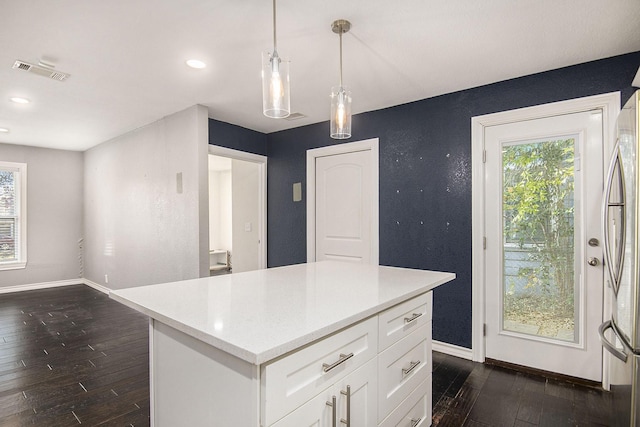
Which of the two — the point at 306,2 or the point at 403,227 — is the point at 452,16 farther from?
the point at 403,227

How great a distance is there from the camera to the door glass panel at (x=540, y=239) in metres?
2.63

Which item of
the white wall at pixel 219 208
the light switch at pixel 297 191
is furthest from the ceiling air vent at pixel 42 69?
the white wall at pixel 219 208

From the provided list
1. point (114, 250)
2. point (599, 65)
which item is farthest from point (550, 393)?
point (114, 250)

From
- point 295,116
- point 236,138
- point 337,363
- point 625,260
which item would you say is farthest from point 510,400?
point 236,138

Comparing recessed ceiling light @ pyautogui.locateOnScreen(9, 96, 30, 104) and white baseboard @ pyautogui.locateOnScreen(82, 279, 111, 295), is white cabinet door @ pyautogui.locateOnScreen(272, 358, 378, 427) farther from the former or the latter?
white baseboard @ pyautogui.locateOnScreen(82, 279, 111, 295)

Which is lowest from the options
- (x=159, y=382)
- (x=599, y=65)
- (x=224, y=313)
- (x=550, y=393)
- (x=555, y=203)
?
(x=550, y=393)

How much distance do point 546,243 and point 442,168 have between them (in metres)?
1.06

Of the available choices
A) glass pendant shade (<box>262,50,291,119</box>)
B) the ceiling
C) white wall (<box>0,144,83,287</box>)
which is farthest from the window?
glass pendant shade (<box>262,50,291,119</box>)

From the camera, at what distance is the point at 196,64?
8.43 ft

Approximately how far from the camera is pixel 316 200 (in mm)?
4207

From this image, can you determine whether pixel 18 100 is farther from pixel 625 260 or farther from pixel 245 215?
pixel 625 260

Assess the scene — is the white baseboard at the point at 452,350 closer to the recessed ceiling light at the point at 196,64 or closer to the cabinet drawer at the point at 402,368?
the cabinet drawer at the point at 402,368

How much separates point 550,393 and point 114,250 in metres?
5.55

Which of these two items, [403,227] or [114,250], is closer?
[403,227]
